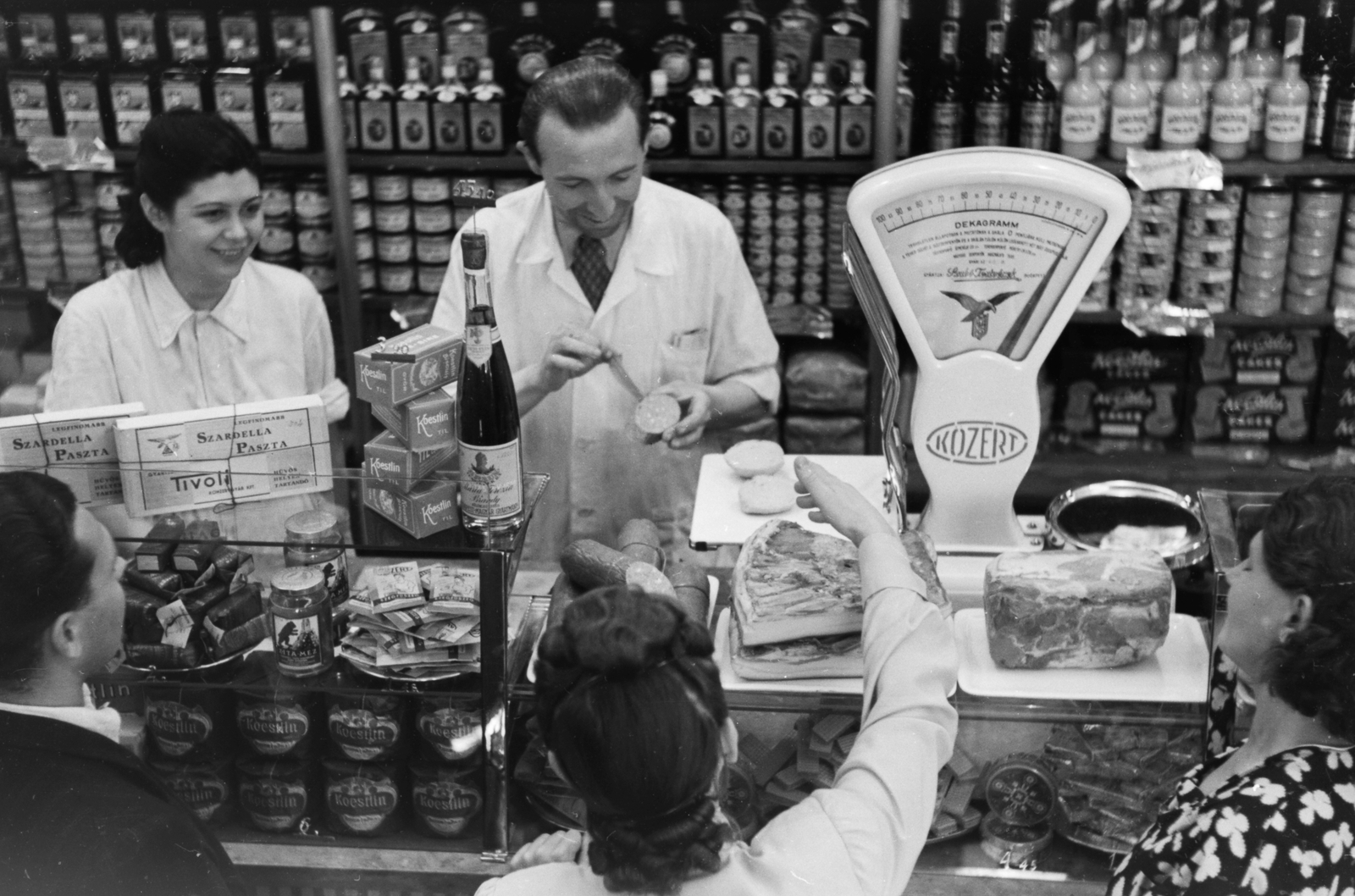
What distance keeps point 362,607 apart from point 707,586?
0.40m

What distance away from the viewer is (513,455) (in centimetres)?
152

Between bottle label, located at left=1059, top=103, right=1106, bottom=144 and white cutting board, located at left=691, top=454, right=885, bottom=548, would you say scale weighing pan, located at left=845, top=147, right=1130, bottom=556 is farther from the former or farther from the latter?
bottle label, located at left=1059, top=103, right=1106, bottom=144

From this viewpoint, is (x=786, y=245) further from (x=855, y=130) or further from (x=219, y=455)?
(x=219, y=455)

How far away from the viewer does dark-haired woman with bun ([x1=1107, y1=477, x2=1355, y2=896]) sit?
1.26 metres

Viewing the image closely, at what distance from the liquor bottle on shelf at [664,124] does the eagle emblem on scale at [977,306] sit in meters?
1.81

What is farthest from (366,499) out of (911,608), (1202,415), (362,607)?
(1202,415)

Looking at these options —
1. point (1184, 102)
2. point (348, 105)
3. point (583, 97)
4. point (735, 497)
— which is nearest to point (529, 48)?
point (348, 105)

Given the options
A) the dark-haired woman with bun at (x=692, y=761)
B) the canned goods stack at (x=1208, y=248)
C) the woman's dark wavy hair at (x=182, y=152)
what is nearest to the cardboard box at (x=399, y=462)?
the dark-haired woman with bun at (x=692, y=761)

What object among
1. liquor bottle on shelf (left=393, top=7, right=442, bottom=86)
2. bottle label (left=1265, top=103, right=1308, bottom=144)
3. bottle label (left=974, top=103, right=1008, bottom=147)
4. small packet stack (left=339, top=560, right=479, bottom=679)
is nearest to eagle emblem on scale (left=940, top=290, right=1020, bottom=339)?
small packet stack (left=339, top=560, right=479, bottom=679)

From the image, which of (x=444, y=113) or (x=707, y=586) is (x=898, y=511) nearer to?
(x=707, y=586)

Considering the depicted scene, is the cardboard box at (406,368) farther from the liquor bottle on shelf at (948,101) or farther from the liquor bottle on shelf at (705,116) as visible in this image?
the liquor bottle on shelf at (948,101)

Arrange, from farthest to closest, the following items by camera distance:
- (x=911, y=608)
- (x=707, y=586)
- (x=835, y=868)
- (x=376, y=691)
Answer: (x=707, y=586), (x=376, y=691), (x=911, y=608), (x=835, y=868)

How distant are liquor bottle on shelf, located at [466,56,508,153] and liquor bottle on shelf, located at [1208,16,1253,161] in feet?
5.68

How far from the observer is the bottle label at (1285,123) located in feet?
10.4
